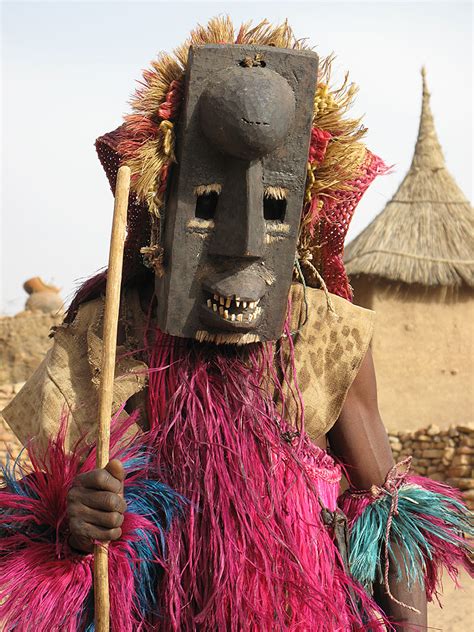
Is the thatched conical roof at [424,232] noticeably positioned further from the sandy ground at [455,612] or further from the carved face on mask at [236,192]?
the carved face on mask at [236,192]

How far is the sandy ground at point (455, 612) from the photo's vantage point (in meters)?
6.37

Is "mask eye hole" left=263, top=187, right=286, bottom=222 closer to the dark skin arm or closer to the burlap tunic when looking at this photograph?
the burlap tunic

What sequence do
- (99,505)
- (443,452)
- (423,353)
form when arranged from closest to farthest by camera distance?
1. (99,505)
2. (443,452)
3. (423,353)

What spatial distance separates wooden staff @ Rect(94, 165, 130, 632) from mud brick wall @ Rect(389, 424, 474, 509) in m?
7.15

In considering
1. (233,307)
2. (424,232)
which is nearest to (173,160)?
(233,307)

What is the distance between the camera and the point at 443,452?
918 centimetres

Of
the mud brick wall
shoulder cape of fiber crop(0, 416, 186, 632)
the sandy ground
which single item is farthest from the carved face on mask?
the mud brick wall

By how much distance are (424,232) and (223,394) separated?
341 inches

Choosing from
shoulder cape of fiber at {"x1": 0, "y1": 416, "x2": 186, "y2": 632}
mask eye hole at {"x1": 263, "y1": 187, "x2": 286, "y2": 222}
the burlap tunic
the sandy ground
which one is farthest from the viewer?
the sandy ground

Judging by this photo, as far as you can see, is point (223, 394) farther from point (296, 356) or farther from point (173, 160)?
point (173, 160)

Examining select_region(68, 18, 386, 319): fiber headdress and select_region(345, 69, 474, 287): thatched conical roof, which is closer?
select_region(68, 18, 386, 319): fiber headdress

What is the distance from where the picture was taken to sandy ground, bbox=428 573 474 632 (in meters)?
6.37

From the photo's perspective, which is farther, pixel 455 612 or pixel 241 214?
pixel 455 612

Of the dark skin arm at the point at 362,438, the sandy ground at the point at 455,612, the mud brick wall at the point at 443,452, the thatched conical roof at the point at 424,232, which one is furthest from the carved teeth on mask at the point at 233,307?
the thatched conical roof at the point at 424,232
